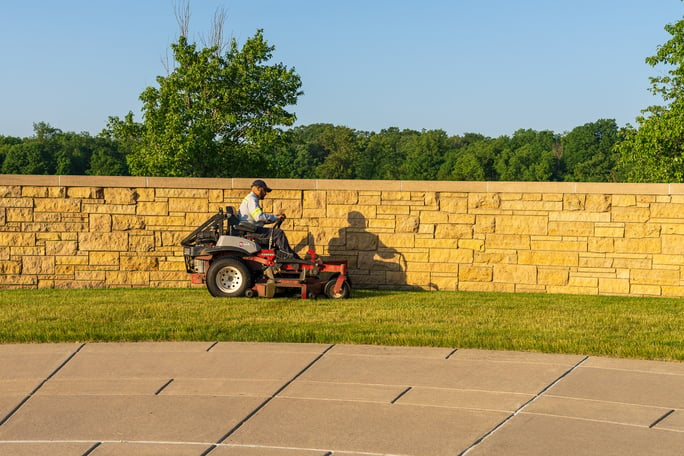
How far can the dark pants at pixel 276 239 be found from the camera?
12.5m

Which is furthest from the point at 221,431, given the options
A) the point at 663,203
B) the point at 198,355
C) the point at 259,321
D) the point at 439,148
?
the point at 439,148

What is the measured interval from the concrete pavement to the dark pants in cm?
376

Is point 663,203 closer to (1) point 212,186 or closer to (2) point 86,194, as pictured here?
(1) point 212,186

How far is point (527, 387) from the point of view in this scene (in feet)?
23.2

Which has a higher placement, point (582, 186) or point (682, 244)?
point (582, 186)

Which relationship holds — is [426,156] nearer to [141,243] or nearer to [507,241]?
[507,241]

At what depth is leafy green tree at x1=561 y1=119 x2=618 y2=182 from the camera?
115 metres

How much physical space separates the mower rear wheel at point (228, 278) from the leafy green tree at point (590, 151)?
10699 cm

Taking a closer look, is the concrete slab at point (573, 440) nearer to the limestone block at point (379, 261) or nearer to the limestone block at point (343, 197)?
the limestone block at point (379, 261)

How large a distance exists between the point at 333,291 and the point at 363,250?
1866mm

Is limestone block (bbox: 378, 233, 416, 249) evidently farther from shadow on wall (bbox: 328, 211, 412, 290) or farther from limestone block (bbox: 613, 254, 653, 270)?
limestone block (bbox: 613, 254, 653, 270)

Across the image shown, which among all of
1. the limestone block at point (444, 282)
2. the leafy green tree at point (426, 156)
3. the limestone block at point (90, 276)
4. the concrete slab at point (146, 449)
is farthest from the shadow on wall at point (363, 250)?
the leafy green tree at point (426, 156)

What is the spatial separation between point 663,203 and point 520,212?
219cm

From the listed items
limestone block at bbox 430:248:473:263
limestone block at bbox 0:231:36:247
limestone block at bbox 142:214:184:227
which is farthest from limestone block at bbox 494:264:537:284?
limestone block at bbox 0:231:36:247
